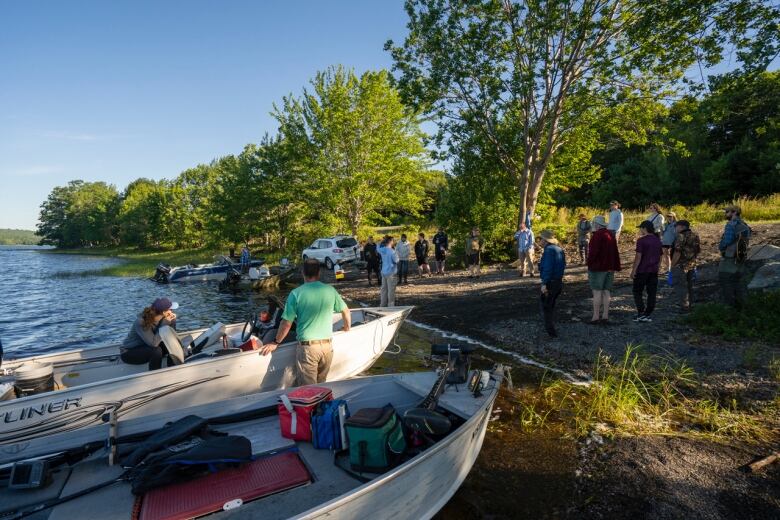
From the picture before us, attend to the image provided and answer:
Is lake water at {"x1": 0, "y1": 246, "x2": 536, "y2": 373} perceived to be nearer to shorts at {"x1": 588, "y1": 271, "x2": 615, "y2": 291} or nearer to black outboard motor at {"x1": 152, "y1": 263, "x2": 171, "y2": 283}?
black outboard motor at {"x1": 152, "y1": 263, "x2": 171, "y2": 283}

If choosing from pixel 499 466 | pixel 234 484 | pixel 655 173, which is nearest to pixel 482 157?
pixel 499 466

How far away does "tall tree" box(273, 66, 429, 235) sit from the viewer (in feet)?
86.7

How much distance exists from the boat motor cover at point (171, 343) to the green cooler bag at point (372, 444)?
341 cm

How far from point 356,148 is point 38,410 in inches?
927

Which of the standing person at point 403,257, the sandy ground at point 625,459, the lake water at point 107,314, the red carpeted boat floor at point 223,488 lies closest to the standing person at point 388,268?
the lake water at point 107,314

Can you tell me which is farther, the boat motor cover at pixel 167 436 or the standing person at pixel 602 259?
the standing person at pixel 602 259

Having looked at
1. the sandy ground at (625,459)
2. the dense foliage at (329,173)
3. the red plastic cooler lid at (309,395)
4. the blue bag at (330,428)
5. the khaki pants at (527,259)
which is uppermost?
the dense foliage at (329,173)

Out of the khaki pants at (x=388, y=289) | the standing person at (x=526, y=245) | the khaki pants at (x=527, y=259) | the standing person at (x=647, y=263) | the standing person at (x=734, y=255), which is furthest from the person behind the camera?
the khaki pants at (x=527, y=259)

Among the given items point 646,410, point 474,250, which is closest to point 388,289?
point 474,250

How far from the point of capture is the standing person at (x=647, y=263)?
8.04 meters

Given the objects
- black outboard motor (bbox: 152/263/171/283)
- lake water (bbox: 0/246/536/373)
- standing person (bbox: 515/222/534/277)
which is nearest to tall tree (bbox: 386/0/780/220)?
standing person (bbox: 515/222/534/277)

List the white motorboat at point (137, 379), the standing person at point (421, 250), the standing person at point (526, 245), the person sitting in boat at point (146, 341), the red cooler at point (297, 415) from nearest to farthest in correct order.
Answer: the red cooler at point (297, 415) < the white motorboat at point (137, 379) < the person sitting in boat at point (146, 341) < the standing person at point (526, 245) < the standing person at point (421, 250)

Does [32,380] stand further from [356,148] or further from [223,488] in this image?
[356,148]

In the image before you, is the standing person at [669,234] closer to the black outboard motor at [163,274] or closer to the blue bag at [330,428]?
the blue bag at [330,428]
